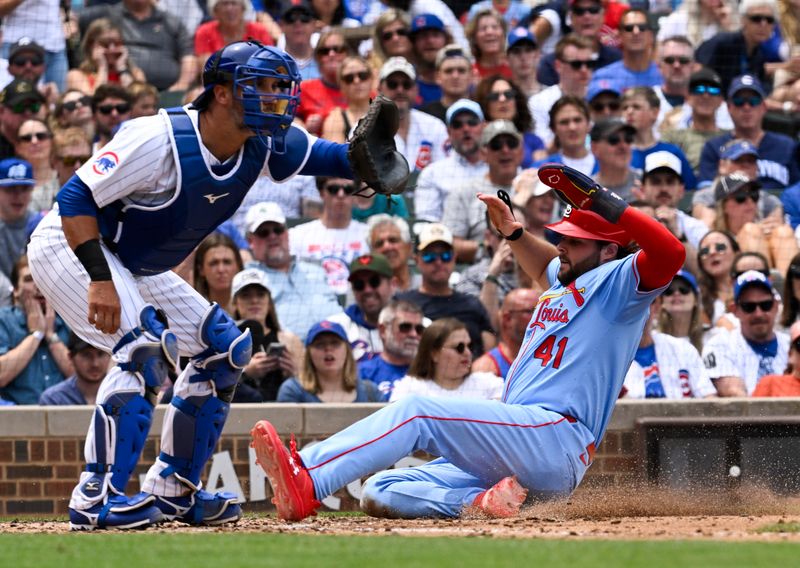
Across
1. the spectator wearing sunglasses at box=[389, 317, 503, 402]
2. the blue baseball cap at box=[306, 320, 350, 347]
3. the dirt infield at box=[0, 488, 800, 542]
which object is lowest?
the dirt infield at box=[0, 488, 800, 542]

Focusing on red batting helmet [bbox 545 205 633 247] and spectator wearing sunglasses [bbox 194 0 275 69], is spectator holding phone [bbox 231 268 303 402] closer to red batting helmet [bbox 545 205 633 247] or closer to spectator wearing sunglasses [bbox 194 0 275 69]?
red batting helmet [bbox 545 205 633 247]

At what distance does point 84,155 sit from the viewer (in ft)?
35.1

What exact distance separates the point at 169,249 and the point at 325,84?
5911mm

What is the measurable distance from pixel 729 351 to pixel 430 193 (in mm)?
2910

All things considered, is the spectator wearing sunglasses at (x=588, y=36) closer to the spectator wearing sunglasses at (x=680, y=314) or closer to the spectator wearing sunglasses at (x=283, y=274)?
the spectator wearing sunglasses at (x=283, y=274)

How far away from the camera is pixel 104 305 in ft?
19.2

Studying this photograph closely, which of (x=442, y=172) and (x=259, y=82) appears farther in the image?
(x=442, y=172)

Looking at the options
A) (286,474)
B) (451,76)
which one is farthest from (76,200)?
(451,76)

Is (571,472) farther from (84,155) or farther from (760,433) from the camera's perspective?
(84,155)

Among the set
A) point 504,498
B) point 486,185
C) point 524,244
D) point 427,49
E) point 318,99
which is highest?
point 427,49

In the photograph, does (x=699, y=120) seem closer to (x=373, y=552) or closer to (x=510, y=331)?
(x=510, y=331)

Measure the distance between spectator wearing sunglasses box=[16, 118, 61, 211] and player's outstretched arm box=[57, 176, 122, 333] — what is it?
16.7 ft

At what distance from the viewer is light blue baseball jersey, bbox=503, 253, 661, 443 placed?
6.17 m

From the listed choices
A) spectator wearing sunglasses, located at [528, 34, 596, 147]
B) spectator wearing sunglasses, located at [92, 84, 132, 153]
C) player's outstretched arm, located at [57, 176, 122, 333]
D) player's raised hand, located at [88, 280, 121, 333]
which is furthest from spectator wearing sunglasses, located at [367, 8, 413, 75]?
player's raised hand, located at [88, 280, 121, 333]
